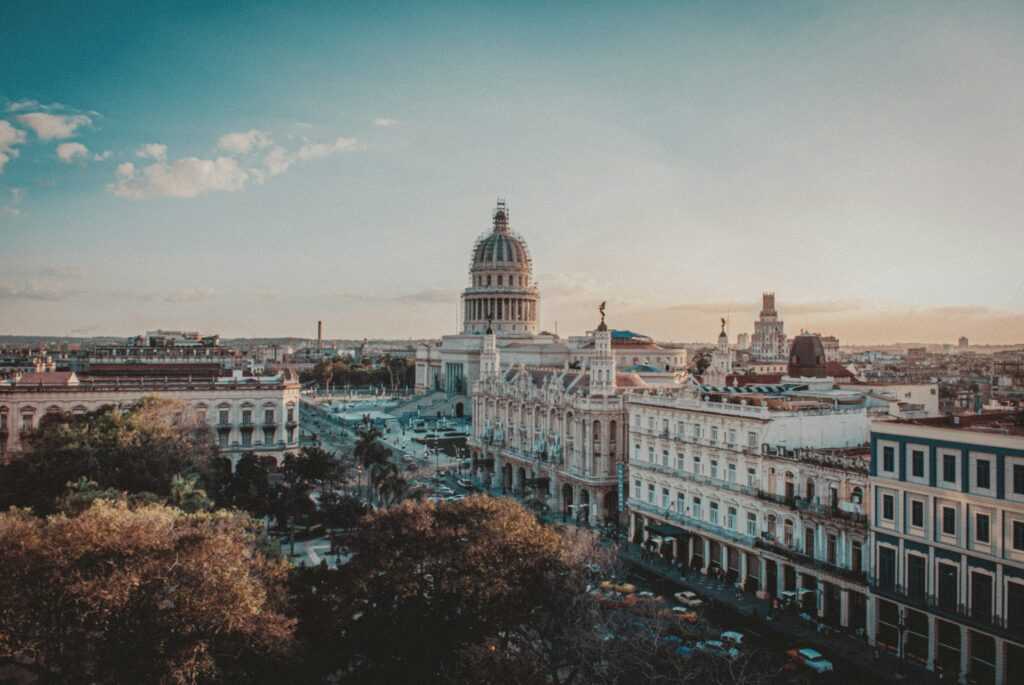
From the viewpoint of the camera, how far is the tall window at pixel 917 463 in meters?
40.3

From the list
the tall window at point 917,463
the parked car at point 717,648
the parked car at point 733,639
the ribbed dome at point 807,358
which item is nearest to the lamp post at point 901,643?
the tall window at point 917,463

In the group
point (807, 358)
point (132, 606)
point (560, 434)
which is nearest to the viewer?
point (132, 606)

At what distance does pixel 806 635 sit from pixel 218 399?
2629 inches

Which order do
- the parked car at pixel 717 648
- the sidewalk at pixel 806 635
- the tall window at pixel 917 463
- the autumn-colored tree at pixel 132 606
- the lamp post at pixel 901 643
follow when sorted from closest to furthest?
the autumn-colored tree at pixel 132 606 → the parked car at pixel 717 648 → the sidewalk at pixel 806 635 → the lamp post at pixel 901 643 → the tall window at pixel 917 463

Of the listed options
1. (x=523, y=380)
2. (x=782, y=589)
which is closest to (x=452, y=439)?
(x=523, y=380)

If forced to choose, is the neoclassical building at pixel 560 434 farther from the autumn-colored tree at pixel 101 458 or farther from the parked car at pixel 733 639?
the autumn-colored tree at pixel 101 458

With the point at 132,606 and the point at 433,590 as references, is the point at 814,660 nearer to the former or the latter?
the point at 433,590

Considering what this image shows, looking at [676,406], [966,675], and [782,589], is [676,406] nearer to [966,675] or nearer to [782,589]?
[782,589]

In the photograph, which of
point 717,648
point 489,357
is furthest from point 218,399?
point 717,648

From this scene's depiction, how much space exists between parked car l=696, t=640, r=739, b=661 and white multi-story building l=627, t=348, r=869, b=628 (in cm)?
839

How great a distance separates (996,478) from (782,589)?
16122 millimetres

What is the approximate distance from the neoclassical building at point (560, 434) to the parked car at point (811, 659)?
93.3 feet

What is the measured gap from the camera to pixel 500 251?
166 metres

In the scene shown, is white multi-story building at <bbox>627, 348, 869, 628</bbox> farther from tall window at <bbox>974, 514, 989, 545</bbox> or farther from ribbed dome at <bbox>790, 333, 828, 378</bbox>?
ribbed dome at <bbox>790, 333, 828, 378</bbox>
